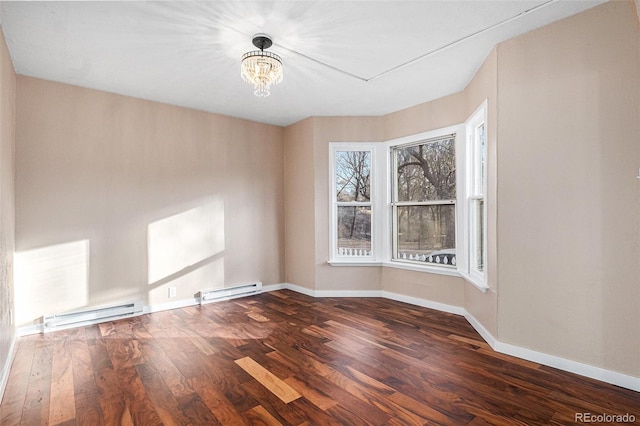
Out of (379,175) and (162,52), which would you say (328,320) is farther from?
(162,52)

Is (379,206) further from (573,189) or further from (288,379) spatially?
(288,379)

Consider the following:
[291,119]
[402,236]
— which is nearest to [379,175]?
[402,236]

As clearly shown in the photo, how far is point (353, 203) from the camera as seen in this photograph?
4.91 metres

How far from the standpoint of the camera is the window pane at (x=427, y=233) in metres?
4.16

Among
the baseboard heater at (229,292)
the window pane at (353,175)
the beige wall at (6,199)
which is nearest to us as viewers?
the beige wall at (6,199)

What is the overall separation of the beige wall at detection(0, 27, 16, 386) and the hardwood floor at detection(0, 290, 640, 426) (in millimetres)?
345

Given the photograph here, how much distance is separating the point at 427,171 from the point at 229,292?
3.27m

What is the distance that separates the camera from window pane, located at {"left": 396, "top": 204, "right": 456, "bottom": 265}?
13.6ft

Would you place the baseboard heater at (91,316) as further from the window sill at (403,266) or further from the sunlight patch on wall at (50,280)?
the window sill at (403,266)

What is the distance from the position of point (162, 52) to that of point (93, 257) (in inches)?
95.5

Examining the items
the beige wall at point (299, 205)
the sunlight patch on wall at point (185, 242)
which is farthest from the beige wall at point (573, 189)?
the sunlight patch on wall at point (185, 242)

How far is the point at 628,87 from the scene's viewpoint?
7.49 feet

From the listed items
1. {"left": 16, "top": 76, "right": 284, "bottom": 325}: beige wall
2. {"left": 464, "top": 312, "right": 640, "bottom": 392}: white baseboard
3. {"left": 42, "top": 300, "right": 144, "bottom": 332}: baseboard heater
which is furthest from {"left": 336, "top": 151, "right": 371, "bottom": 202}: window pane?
{"left": 42, "top": 300, "right": 144, "bottom": 332}: baseboard heater

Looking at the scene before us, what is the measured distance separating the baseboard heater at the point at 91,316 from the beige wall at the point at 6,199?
1.25ft
